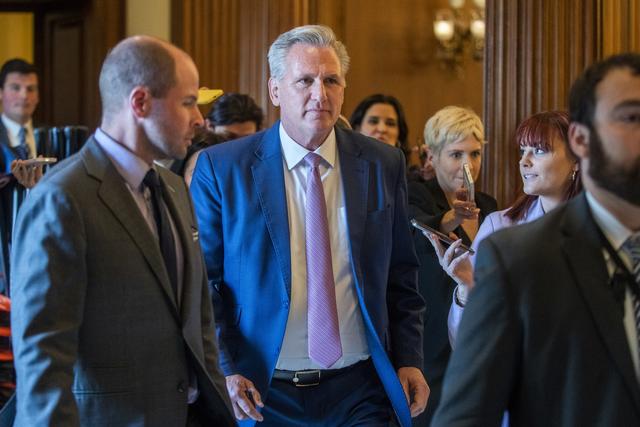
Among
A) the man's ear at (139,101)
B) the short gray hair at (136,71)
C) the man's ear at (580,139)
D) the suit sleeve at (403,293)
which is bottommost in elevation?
the suit sleeve at (403,293)

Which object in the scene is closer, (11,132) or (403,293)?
(403,293)

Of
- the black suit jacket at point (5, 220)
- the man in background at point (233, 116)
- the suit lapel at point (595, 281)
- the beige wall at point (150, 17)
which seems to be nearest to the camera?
the suit lapel at point (595, 281)

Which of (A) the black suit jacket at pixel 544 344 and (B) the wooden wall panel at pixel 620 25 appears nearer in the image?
(A) the black suit jacket at pixel 544 344

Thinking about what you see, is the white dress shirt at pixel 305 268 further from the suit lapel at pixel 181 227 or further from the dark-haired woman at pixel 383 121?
the dark-haired woman at pixel 383 121

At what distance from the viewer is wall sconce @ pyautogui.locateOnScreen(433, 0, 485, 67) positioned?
31.2 feet

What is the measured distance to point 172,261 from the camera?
2674 mm

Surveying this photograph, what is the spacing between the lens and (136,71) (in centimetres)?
262

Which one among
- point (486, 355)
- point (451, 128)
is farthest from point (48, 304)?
point (451, 128)

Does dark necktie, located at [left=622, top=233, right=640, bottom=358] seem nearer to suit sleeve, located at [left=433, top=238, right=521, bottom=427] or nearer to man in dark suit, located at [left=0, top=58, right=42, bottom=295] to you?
suit sleeve, located at [left=433, top=238, right=521, bottom=427]

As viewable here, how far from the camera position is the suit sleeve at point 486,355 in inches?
80.5

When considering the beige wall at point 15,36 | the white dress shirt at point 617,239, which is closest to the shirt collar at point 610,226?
the white dress shirt at point 617,239

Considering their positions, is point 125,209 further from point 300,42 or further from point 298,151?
point 300,42

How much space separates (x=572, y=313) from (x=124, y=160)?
1.11 metres

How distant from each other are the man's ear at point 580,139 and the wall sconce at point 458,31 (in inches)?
292
